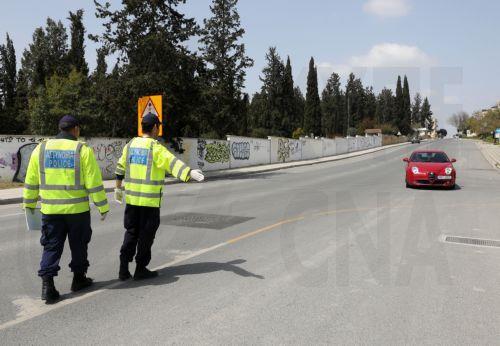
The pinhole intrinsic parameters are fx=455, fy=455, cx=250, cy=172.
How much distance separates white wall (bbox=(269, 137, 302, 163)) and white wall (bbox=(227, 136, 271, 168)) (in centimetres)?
96

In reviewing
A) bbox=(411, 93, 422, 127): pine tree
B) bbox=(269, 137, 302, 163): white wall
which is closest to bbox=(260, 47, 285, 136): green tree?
bbox=(269, 137, 302, 163): white wall

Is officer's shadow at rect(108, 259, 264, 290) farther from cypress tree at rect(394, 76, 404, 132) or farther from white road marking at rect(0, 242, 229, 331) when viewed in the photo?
cypress tree at rect(394, 76, 404, 132)

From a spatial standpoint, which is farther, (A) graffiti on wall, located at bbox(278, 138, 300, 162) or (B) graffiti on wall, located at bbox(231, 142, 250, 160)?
(A) graffiti on wall, located at bbox(278, 138, 300, 162)

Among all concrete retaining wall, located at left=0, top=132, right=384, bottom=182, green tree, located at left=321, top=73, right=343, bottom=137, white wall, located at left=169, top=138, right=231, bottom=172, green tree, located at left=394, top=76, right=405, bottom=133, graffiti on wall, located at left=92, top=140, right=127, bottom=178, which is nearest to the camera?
concrete retaining wall, located at left=0, top=132, right=384, bottom=182

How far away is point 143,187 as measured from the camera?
5156 millimetres

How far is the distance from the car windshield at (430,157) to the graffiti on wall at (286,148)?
2019cm

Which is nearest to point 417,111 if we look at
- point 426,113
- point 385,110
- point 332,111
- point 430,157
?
point 426,113

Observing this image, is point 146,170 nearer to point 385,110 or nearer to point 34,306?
point 34,306

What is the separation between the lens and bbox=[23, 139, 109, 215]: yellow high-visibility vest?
4.63 meters

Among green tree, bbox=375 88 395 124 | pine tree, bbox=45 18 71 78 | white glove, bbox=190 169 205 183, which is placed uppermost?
pine tree, bbox=45 18 71 78

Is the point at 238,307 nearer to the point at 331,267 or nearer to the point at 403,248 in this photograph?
the point at 331,267

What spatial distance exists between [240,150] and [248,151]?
118 centimetres

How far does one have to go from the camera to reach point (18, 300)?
15.0 ft

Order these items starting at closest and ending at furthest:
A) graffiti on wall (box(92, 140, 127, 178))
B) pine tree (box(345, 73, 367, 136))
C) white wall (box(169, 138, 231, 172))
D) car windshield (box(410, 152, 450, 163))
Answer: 1. car windshield (box(410, 152, 450, 163))
2. graffiti on wall (box(92, 140, 127, 178))
3. white wall (box(169, 138, 231, 172))
4. pine tree (box(345, 73, 367, 136))
